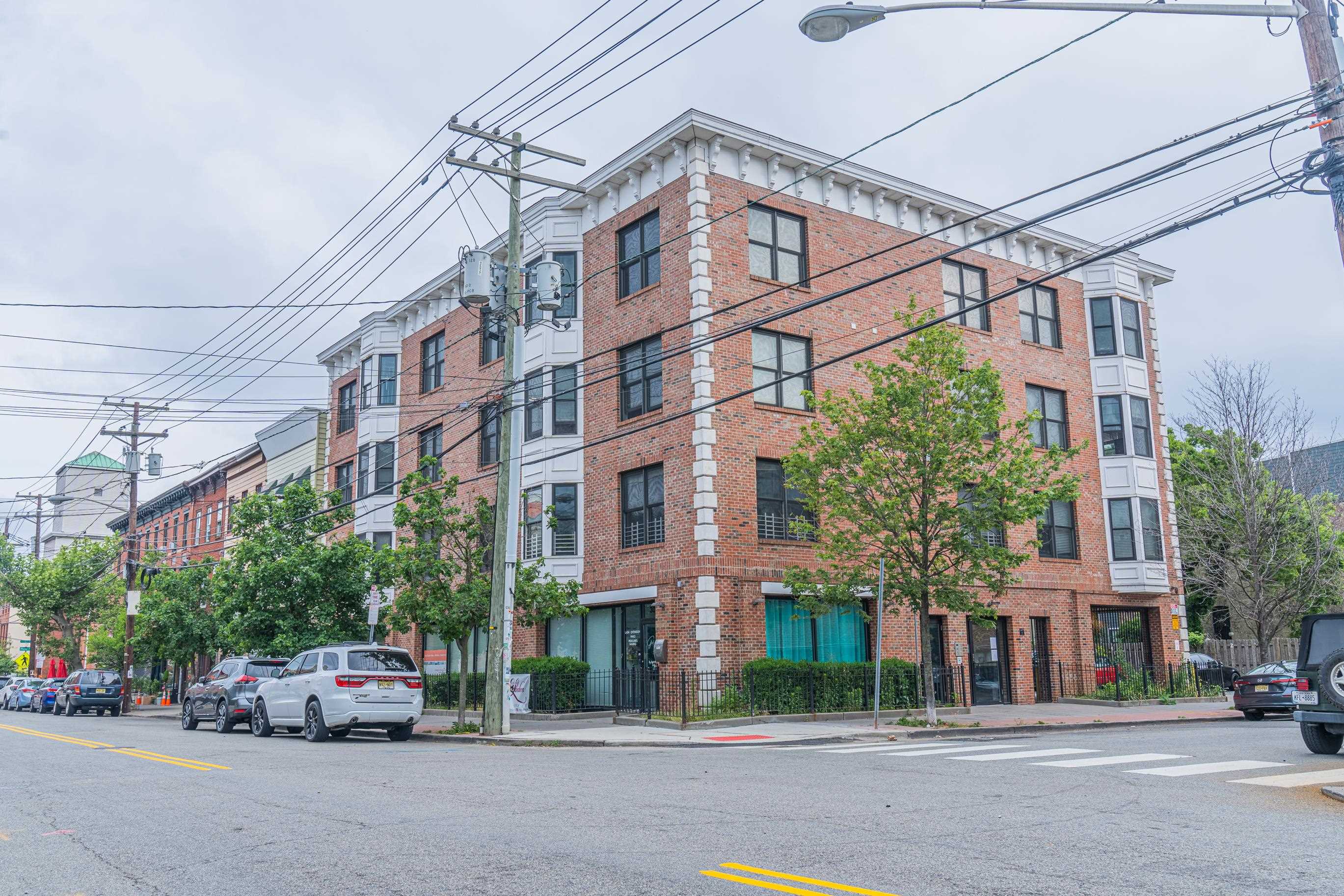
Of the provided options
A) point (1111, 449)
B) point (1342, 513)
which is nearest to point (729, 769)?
point (1111, 449)

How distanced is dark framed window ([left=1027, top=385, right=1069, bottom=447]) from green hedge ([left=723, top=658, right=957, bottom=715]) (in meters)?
9.34

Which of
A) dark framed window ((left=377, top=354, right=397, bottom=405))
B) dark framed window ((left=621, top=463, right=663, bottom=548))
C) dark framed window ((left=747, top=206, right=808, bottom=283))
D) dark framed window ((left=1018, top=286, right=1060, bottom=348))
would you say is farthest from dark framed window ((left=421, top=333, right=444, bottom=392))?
dark framed window ((left=1018, top=286, right=1060, bottom=348))

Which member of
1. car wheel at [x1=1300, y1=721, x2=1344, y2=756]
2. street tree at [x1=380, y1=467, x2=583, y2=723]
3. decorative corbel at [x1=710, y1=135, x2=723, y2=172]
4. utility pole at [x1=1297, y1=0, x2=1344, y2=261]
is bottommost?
car wheel at [x1=1300, y1=721, x2=1344, y2=756]

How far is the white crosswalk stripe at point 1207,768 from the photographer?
12133 mm

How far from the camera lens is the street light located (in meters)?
10.6

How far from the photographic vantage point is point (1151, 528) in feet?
101

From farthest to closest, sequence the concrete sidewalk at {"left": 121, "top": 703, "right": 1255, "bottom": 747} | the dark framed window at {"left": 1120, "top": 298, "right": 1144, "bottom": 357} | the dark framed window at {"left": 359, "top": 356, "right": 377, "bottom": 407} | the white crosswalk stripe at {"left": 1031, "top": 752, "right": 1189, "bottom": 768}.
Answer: the dark framed window at {"left": 359, "top": 356, "right": 377, "bottom": 407} < the dark framed window at {"left": 1120, "top": 298, "right": 1144, "bottom": 357} < the concrete sidewalk at {"left": 121, "top": 703, "right": 1255, "bottom": 747} < the white crosswalk stripe at {"left": 1031, "top": 752, "right": 1189, "bottom": 768}

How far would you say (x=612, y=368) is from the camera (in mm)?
26469

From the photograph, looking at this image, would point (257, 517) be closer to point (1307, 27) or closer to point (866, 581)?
point (866, 581)

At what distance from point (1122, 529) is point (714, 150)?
1576cm

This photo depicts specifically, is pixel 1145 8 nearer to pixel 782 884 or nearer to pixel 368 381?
pixel 782 884

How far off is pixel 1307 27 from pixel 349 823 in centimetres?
1146

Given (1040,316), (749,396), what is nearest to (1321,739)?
(749,396)

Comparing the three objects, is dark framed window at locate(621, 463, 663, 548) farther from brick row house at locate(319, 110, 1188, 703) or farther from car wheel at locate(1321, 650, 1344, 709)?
car wheel at locate(1321, 650, 1344, 709)
